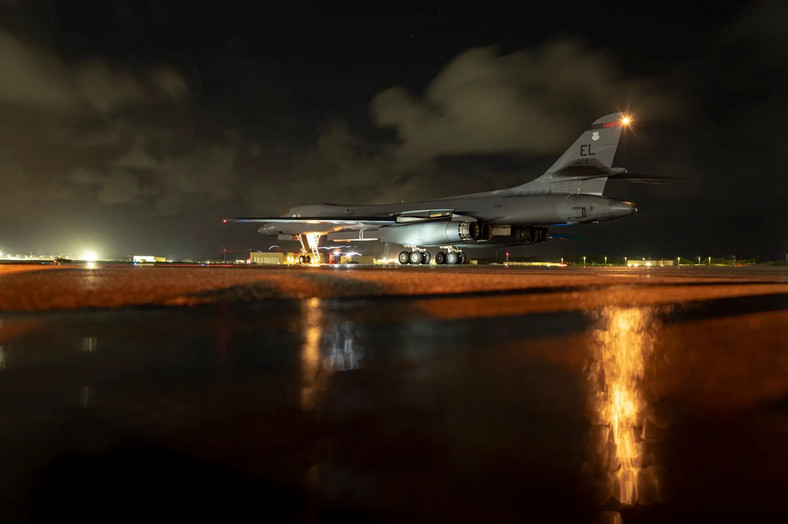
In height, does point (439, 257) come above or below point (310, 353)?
above

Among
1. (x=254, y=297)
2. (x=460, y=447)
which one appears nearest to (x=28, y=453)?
(x=460, y=447)

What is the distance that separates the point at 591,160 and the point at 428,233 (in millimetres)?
9261

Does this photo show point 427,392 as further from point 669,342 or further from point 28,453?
point 669,342

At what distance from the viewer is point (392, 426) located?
2176 millimetres

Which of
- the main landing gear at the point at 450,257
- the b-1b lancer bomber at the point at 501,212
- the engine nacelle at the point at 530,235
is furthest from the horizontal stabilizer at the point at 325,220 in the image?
the engine nacelle at the point at 530,235

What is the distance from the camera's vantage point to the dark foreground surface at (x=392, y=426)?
5.09ft

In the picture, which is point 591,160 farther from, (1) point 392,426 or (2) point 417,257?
(1) point 392,426

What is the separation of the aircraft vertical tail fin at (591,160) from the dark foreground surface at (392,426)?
2014 cm

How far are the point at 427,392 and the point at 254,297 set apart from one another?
6.42 metres

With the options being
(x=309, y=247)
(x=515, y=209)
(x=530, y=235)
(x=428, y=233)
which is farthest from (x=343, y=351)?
(x=309, y=247)

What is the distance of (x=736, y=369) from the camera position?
3359 mm

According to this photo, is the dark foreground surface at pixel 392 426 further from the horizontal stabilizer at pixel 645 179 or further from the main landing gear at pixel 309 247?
the main landing gear at pixel 309 247

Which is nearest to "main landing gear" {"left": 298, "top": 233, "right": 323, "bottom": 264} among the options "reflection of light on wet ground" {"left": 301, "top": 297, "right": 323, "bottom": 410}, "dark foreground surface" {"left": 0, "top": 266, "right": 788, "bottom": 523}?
"reflection of light on wet ground" {"left": 301, "top": 297, "right": 323, "bottom": 410}

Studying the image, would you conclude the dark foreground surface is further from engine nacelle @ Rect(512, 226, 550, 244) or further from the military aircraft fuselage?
engine nacelle @ Rect(512, 226, 550, 244)
